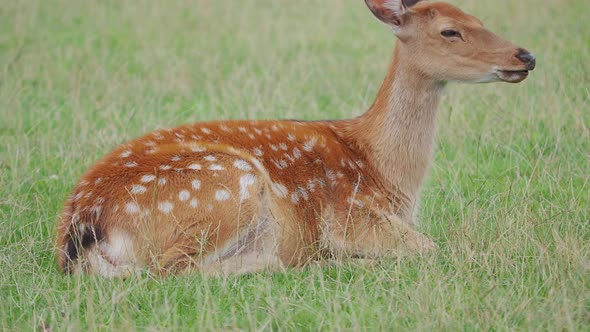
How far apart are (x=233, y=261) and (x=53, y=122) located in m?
3.56

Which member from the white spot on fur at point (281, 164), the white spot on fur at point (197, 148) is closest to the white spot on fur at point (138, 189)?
the white spot on fur at point (197, 148)

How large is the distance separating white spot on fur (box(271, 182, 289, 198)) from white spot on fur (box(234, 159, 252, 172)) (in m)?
0.18

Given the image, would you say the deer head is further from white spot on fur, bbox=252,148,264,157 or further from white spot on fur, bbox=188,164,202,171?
white spot on fur, bbox=188,164,202,171

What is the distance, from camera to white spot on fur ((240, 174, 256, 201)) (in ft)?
16.2

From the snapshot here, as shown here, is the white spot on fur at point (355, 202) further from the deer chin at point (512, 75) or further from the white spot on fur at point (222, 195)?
the deer chin at point (512, 75)

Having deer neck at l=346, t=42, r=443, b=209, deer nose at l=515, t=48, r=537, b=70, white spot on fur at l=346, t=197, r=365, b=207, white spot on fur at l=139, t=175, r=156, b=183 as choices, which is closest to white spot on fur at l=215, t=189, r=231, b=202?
white spot on fur at l=139, t=175, r=156, b=183

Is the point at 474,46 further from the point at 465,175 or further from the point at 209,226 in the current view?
the point at 209,226

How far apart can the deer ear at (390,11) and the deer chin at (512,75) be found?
0.65 metres

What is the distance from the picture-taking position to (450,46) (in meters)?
5.58

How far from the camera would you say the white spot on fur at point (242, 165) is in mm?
5016

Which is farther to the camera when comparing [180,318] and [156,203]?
[156,203]

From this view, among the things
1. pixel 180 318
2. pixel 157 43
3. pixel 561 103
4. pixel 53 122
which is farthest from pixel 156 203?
pixel 157 43

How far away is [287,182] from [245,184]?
383 millimetres

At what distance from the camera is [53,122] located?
7996 millimetres
